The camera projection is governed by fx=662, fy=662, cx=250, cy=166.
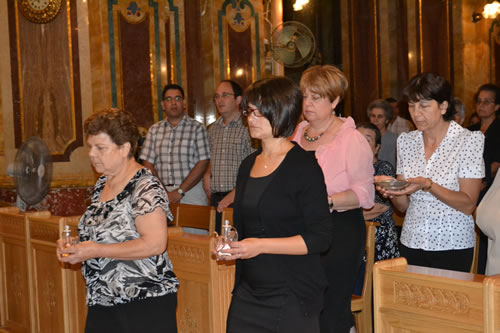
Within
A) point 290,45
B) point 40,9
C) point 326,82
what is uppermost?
point 40,9

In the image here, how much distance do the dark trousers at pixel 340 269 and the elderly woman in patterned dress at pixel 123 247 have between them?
750 mm

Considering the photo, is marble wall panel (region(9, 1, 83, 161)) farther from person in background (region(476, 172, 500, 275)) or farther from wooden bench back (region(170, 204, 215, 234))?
person in background (region(476, 172, 500, 275))

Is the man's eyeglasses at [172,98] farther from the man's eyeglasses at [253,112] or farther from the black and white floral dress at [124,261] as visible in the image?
the man's eyeglasses at [253,112]

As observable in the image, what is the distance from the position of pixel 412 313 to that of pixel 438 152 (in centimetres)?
103

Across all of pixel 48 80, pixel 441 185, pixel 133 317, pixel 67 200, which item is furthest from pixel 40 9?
pixel 441 185

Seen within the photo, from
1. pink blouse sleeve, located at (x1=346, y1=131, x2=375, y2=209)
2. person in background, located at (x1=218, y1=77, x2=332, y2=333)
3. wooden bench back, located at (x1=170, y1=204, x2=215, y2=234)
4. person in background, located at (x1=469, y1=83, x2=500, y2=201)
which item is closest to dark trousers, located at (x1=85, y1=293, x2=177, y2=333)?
person in background, located at (x1=218, y1=77, x2=332, y2=333)

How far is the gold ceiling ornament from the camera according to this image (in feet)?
21.4

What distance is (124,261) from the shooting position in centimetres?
267

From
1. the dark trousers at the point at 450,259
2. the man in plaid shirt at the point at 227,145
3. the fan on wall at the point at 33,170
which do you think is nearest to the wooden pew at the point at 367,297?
the dark trousers at the point at 450,259

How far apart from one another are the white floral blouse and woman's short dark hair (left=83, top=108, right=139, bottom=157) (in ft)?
4.35

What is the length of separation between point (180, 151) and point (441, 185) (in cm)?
326

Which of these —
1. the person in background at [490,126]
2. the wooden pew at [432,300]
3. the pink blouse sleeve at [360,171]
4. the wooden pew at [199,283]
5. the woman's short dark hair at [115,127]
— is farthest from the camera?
the person in background at [490,126]

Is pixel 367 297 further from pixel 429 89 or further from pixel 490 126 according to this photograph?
pixel 490 126

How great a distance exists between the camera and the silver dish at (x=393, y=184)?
2867 mm
